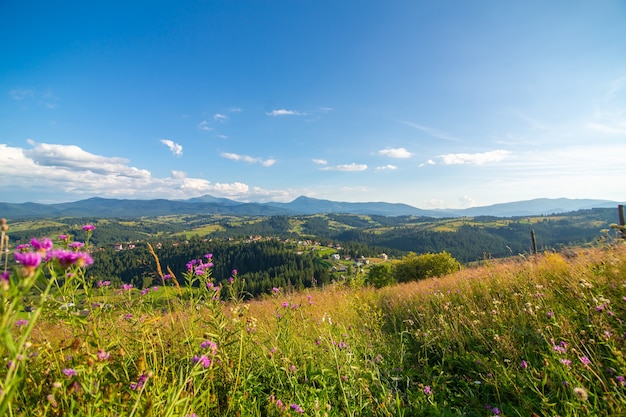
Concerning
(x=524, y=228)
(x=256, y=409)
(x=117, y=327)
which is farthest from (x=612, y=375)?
(x=524, y=228)

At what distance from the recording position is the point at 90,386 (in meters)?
1.52

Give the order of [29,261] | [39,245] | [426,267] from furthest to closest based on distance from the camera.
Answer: [426,267], [39,245], [29,261]

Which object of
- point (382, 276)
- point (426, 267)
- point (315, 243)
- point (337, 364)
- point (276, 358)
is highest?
point (337, 364)

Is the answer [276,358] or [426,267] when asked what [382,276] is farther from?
[276,358]

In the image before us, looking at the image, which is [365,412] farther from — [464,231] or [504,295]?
[464,231]

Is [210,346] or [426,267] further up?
[210,346]

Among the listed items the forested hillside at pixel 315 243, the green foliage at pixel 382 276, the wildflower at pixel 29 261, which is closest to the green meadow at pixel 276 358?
the wildflower at pixel 29 261

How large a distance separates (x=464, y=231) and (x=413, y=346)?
173 m

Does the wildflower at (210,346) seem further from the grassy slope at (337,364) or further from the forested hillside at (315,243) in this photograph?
the forested hillside at (315,243)

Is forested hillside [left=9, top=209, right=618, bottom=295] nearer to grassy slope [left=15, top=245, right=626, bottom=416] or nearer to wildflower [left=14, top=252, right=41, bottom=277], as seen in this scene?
grassy slope [left=15, top=245, right=626, bottom=416]

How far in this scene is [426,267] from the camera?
84.2ft

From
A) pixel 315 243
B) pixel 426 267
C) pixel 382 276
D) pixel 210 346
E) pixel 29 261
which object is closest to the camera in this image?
pixel 29 261

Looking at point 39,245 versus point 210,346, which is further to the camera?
point 210,346

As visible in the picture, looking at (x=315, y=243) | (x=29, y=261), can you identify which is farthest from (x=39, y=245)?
(x=315, y=243)
